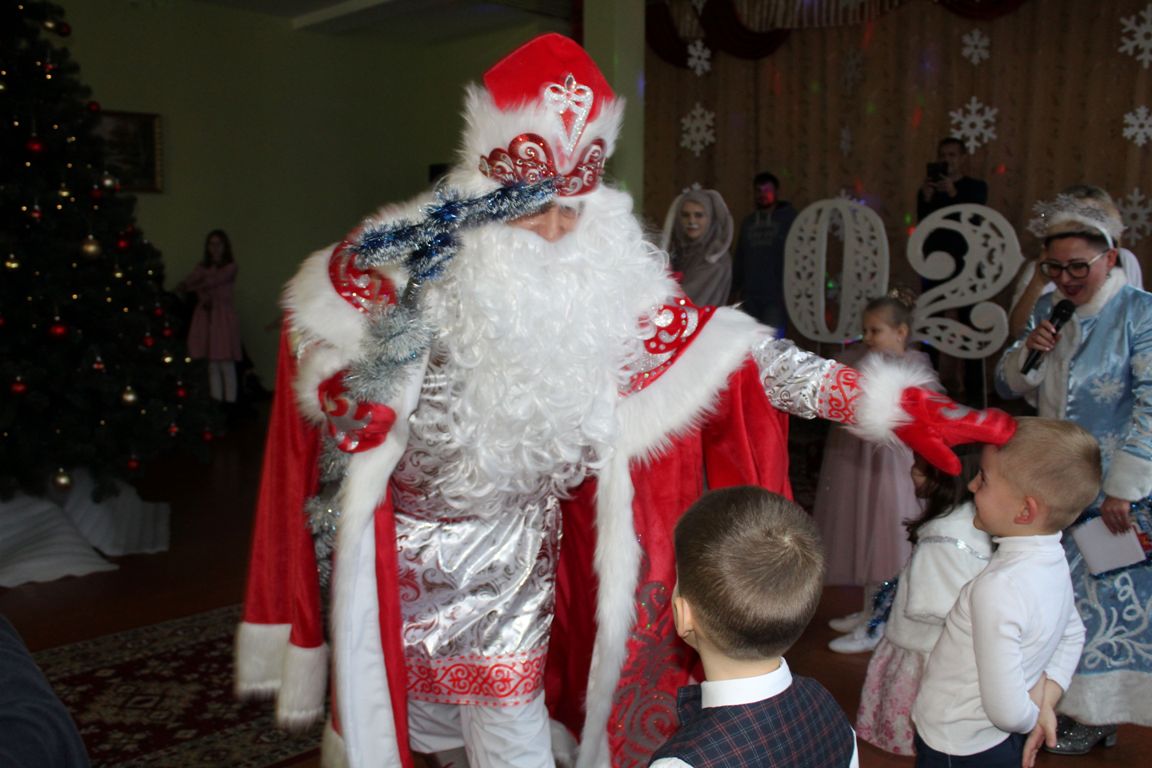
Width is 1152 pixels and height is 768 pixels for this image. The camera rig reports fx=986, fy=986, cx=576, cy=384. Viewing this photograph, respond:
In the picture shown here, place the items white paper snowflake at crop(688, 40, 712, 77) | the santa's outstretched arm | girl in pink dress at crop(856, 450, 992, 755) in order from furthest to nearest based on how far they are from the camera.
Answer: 1. white paper snowflake at crop(688, 40, 712, 77)
2. girl in pink dress at crop(856, 450, 992, 755)
3. the santa's outstretched arm

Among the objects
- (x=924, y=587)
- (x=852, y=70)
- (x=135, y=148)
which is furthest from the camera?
(x=135, y=148)

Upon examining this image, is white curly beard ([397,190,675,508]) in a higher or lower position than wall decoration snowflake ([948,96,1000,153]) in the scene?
lower

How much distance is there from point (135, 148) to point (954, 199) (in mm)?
7224

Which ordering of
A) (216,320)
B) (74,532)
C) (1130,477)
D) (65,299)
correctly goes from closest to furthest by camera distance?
(1130,477), (65,299), (74,532), (216,320)

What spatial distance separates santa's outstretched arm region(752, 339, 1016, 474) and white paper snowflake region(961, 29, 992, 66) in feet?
22.2

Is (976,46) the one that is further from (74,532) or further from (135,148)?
(135,148)

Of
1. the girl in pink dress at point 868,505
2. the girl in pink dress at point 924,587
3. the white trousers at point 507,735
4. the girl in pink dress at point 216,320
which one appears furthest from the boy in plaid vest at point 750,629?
the girl in pink dress at point 216,320

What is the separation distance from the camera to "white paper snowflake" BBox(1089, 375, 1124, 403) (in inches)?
103

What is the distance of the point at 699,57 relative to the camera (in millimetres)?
9578

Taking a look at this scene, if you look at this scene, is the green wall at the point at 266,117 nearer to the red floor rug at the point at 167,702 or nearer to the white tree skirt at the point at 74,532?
the white tree skirt at the point at 74,532

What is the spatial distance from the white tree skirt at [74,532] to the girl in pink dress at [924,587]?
3.57 metres

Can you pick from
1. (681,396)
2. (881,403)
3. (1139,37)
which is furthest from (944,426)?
(1139,37)

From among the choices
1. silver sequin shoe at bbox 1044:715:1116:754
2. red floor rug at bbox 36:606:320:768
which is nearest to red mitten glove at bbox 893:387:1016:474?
silver sequin shoe at bbox 1044:715:1116:754

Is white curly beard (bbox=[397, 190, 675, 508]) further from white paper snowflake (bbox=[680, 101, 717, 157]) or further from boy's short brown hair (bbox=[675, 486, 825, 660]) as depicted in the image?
white paper snowflake (bbox=[680, 101, 717, 157])
